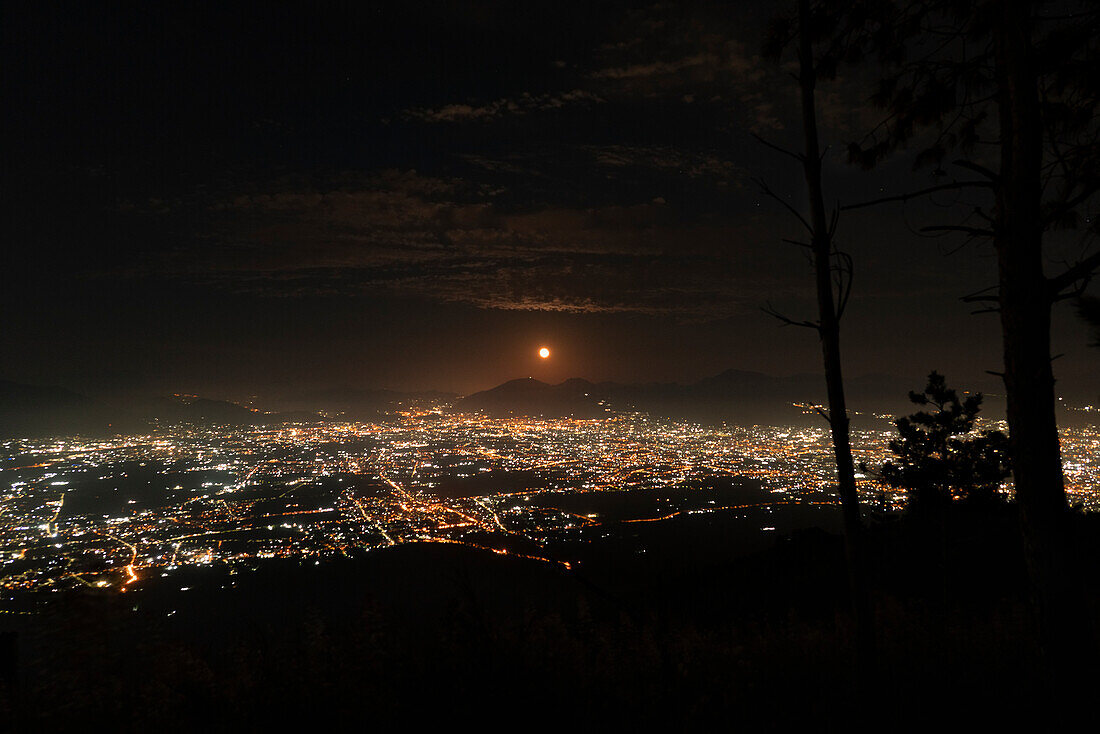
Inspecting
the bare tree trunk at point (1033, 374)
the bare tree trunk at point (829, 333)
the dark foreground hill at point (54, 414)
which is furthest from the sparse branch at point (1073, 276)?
the dark foreground hill at point (54, 414)

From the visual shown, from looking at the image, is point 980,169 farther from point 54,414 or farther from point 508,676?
point 54,414

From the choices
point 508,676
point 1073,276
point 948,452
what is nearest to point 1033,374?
point 1073,276

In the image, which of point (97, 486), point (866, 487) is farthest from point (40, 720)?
point (97, 486)

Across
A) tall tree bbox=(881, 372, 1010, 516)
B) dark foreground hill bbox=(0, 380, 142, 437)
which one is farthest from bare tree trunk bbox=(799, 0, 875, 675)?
dark foreground hill bbox=(0, 380, 142, 437)

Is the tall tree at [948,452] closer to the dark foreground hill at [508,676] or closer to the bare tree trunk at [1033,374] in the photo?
the dark foreground hill at [508,676]

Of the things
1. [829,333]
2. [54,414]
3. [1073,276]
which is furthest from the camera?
[54,414]

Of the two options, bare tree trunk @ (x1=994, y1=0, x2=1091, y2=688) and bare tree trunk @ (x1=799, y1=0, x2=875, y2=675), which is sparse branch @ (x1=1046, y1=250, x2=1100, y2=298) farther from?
bare tree trunk @ (x1=799, y1=0, x2=875, y2=675)
